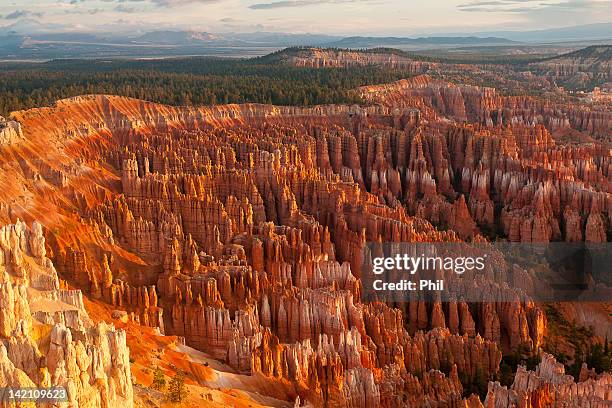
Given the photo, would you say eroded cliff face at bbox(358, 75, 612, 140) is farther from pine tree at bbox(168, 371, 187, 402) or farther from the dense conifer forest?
pine tree at bbox(168, 371, 187, 402)

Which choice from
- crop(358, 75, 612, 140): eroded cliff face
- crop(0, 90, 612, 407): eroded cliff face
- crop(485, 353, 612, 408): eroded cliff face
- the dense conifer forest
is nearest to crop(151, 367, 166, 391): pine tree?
crop(0, 90, 612, 407): eroded cliff face

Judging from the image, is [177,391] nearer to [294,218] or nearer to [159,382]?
[159,382]

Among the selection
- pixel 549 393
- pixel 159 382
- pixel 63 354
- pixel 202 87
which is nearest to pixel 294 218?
pixel 549 393

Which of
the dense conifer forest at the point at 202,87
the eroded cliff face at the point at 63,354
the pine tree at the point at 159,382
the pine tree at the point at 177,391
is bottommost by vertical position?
the pine tree at the point at 159,382

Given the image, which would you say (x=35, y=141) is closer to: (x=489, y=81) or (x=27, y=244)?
(x=27, y=244)

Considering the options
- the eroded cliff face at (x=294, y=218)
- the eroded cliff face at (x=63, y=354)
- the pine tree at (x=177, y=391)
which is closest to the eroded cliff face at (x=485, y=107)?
the eroded cliff face at (x=294, y=218)

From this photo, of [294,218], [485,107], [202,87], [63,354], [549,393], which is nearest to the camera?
[63,354]

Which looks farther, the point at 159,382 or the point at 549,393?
the point at 549,393

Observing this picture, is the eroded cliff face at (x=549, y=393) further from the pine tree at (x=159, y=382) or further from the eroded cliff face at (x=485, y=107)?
the eroded cliff face at (x=485, y=107)
